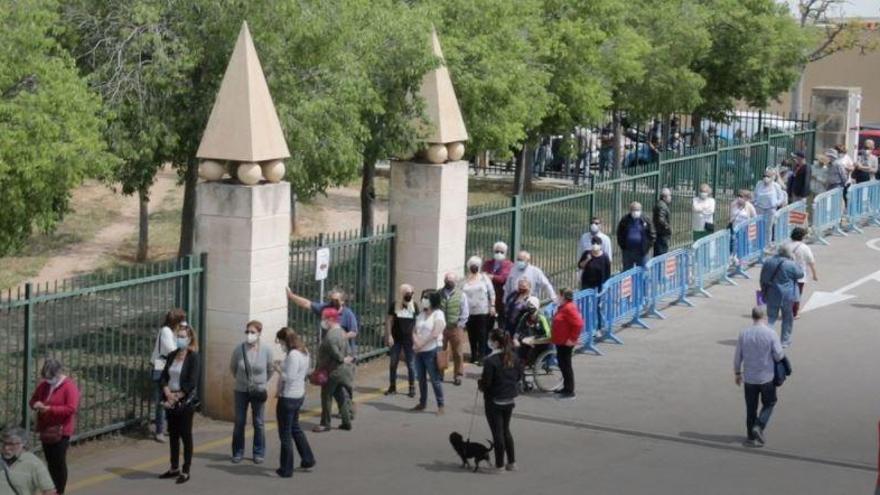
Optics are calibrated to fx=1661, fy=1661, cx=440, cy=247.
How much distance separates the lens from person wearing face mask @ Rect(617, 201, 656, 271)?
2527 cm

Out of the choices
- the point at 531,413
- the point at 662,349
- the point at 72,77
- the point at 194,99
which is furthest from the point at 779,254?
the point at 72,77

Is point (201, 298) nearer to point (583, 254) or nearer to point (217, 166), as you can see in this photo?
point (217, 166)

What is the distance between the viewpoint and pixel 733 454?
17750mm

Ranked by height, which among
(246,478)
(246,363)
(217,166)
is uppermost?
(217,166)

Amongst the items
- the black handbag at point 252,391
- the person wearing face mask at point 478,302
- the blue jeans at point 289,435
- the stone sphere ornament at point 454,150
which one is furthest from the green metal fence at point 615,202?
the blue jeans at point 289,435

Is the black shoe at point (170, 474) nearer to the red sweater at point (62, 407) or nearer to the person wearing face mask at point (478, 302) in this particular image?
the red sweater at point (62, 407)

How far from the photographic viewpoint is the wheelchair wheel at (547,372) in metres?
20.2

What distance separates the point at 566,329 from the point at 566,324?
61 millimetres

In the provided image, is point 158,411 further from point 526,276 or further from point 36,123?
point 526,276

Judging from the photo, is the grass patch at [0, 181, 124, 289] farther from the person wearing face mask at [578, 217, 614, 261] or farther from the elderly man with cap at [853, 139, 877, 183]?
the elderly man with cap at [853, 139, 877, 183]

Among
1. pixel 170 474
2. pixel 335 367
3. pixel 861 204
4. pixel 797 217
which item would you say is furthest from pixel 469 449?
pixel 861 204

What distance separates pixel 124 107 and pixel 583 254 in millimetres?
7089

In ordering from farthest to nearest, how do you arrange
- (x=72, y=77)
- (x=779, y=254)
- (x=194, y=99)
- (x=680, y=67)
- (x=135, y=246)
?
(x=680, y=67) < (x=135, y=246) < (x=779, y=254) < (x=194, y=99) < (x=72, y=77)

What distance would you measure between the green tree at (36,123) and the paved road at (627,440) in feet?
9.17
